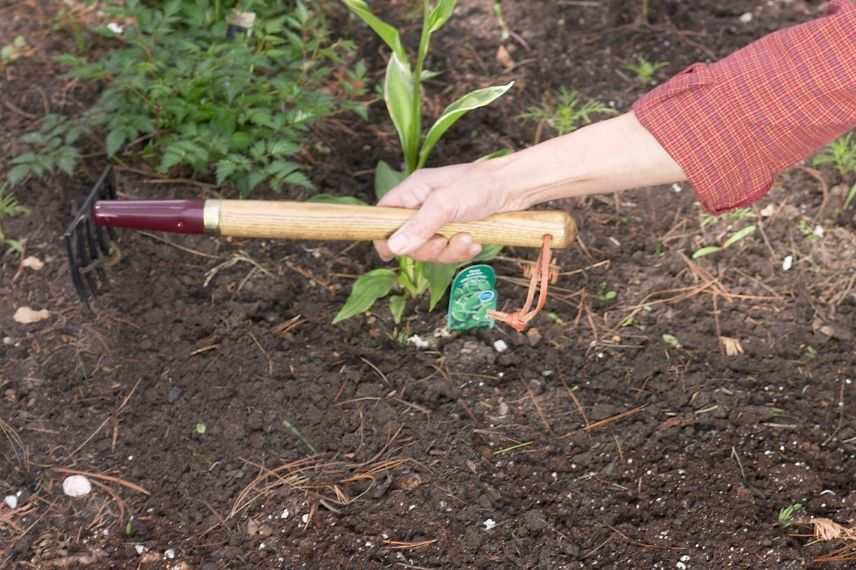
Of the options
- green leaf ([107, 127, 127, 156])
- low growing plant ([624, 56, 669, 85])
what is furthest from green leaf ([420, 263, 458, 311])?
low growing plant ([624, 56, 669, 85])

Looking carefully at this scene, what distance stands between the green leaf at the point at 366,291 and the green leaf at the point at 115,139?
0.70 m

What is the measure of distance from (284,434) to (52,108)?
1.24 meters

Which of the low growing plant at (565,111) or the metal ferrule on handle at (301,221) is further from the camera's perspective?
the low growing plant at (565,111)

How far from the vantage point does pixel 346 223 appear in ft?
6.28

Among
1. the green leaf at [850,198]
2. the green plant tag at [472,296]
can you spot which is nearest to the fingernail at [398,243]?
the green plant tag at [472,296]

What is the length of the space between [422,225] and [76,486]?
914 millimetres

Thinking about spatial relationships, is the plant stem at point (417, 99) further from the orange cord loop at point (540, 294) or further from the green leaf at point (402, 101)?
the orange cord loop at point (540, 294)

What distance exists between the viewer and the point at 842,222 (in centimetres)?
259

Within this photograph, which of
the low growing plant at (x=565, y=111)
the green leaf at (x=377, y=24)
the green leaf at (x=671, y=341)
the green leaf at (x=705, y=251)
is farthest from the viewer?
the low growing plant at (x=565, y=111)

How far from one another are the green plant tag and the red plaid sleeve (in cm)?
48

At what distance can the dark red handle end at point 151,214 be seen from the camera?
1.86 meters

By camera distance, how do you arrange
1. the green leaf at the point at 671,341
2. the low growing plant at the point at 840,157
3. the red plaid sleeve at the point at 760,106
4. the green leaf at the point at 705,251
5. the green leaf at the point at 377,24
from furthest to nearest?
the low growing plant at the point at 840,157
the green leaf at the point at 705,251
the green leaf at the point at 671,341
the green leaf at the point at 377,24
the red plaid sleeve at the point at 760,106

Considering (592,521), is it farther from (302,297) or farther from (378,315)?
(302,297)

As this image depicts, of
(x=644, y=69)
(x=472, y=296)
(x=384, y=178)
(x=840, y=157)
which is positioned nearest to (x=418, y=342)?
(x=472, y=296)
